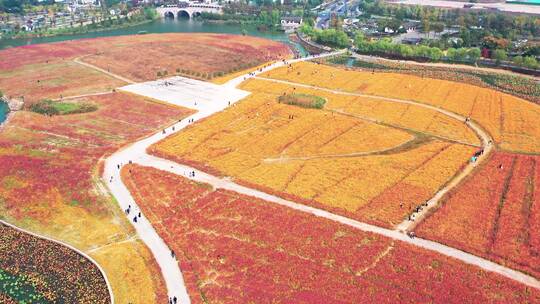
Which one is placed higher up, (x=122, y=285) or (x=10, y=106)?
(x=10, y=106)

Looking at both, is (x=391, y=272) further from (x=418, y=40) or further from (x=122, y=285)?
(x=418, y=40)

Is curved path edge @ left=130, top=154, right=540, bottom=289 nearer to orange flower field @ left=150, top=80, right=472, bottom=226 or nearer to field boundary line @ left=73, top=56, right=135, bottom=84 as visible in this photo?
orange flower field @ left=150, top=80, right=472, bottom=226

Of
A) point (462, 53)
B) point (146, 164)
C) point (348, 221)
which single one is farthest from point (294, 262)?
point (462, 53)

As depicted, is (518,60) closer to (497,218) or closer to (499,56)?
(499,56)

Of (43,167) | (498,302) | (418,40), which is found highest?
(418,40)

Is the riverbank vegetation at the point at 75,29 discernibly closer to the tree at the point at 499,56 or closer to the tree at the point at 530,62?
the tree at the point at 499,56

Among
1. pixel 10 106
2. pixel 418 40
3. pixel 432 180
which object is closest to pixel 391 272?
pixel 432 180
